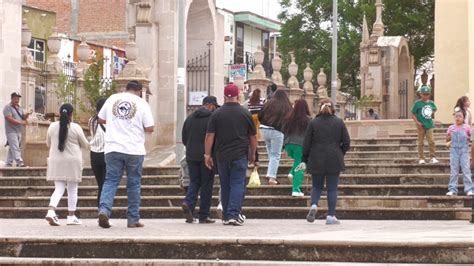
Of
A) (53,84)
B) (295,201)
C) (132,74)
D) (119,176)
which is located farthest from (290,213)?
(53,84)

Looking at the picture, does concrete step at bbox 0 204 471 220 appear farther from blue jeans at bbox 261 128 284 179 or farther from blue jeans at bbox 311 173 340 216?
blue jeans at bbox 261 128 284 179

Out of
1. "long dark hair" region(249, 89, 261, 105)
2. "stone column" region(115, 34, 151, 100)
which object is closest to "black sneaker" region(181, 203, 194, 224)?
"long dark hair" region(249, 89, 261, 105)

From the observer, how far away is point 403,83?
42.0 m

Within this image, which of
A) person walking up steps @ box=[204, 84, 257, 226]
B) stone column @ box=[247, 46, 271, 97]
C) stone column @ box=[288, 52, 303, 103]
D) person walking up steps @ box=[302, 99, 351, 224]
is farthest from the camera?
stone column @ box=[288, 52, 303, 103]

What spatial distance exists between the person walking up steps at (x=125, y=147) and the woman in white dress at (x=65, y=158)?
1.38 meters

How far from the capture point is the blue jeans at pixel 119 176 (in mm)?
12938

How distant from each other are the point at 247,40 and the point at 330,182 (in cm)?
8433

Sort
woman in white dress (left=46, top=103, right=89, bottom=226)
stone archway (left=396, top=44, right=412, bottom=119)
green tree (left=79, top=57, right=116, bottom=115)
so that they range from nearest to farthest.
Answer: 1. woman in white dress (left=46, top=103, right=89, bottom=226)
2. green tree (left=79, top=57, right=116, bottom=115)
3. stone archway (left=396, top=44, right=412, bottom=119)

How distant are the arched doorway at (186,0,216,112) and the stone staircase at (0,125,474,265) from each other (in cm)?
626

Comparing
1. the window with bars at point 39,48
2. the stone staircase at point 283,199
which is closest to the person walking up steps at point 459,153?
the stone staircase at point 283,199

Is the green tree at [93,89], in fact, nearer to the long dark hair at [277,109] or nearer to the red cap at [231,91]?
the long dark hair at [277,109]

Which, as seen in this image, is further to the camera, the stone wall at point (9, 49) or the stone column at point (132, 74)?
the stone column at point (132, 74)

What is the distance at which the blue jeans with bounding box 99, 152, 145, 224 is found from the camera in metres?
12.9

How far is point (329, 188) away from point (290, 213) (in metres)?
1.33
